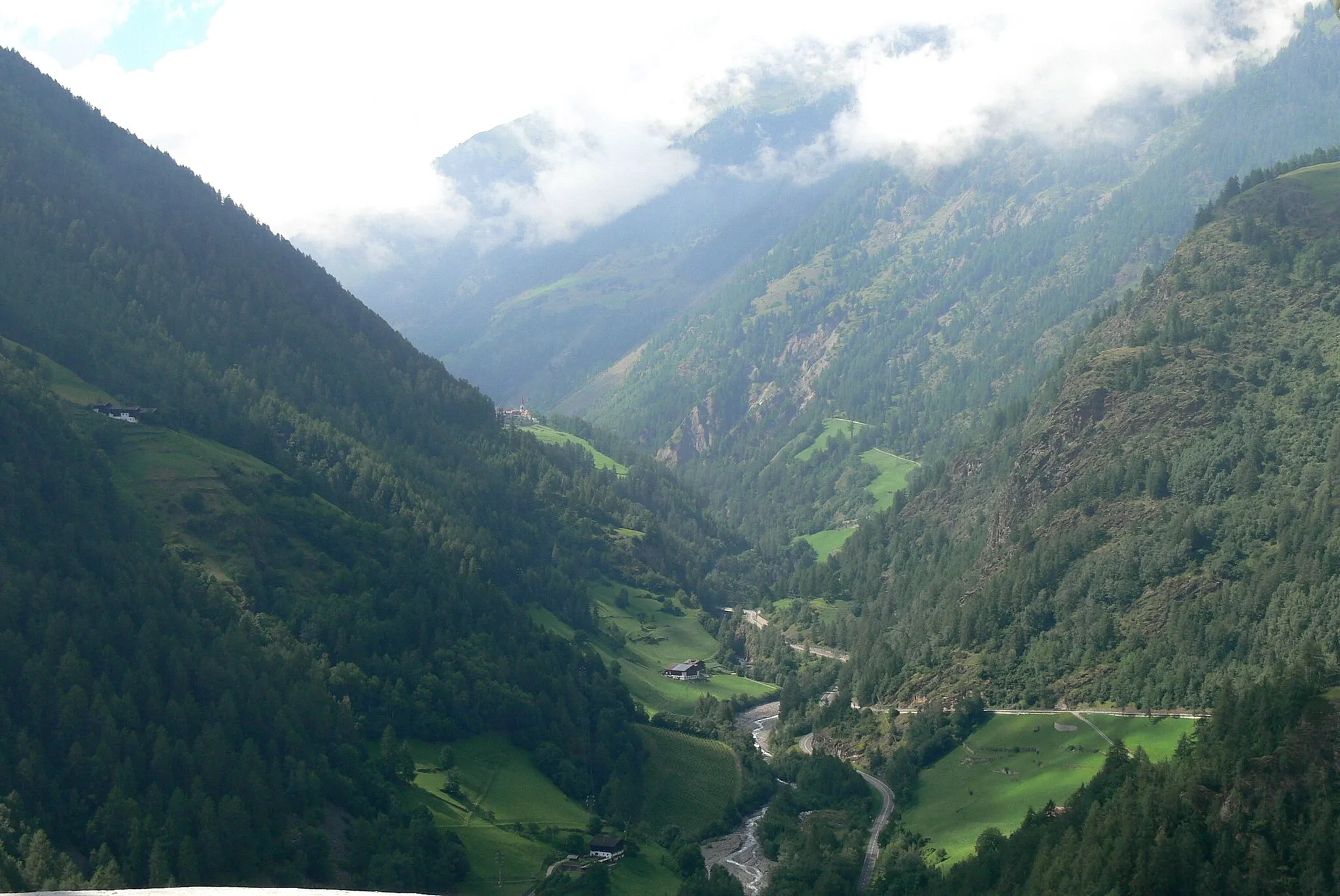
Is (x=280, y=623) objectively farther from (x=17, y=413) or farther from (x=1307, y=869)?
(x=1307, y=869)

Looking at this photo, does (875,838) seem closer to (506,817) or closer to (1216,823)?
(506,817)

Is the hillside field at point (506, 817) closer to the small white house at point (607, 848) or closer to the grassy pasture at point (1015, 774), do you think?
the small white house at point (607, 848)

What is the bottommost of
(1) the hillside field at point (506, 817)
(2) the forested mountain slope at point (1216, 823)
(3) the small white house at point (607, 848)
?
(3) the small white house at point (607, 848)

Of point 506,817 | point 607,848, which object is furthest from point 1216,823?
point 506,817

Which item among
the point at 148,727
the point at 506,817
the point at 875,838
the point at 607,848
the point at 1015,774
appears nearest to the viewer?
the point at 148,727

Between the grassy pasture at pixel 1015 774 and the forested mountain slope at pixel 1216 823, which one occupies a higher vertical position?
the forested mountain slope at pixel 1216 823

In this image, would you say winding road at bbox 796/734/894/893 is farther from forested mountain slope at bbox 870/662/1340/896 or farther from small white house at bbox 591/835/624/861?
small white house at bbox 591/835/624/861

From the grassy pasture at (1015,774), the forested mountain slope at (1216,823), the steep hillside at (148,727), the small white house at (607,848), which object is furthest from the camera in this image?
the grassy pasture at (1015,774)

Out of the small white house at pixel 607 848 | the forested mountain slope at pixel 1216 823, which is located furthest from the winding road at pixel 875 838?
the small white house at pixel 607 848
